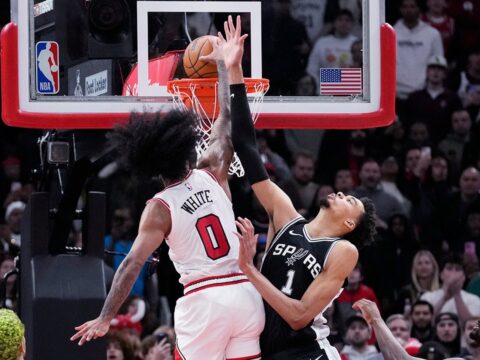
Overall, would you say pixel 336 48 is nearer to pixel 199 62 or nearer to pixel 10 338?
pixel 199 62

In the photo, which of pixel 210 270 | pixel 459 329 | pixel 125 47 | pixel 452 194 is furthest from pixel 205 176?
pixel 452 194

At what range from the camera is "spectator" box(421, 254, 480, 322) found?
10539 millimetres

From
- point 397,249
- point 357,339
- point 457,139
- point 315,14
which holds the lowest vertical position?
point 357,339

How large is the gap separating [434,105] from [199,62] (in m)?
5.64

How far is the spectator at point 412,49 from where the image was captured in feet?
40.3

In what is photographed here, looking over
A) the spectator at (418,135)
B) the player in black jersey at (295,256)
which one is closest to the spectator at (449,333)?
the spectator at (418,135)

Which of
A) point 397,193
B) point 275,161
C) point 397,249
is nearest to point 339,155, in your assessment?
point 397,193

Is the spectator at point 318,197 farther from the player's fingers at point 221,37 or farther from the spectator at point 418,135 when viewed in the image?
the player's fingers at point 221,37

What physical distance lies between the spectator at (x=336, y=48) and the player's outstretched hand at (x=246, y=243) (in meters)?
1.87

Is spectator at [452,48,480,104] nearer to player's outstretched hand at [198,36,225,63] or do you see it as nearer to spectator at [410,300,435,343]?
spectator at [410,300,435,343]

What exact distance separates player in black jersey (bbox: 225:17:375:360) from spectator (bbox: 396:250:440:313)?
435 centimetres

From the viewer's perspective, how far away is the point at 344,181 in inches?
465

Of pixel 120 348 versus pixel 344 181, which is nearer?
pixel 120 348

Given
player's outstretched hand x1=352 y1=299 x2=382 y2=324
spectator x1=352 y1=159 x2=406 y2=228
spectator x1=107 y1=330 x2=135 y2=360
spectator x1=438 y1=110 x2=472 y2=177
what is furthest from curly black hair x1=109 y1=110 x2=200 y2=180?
spectator x1=438 y1=110 x2=472 y2=177
